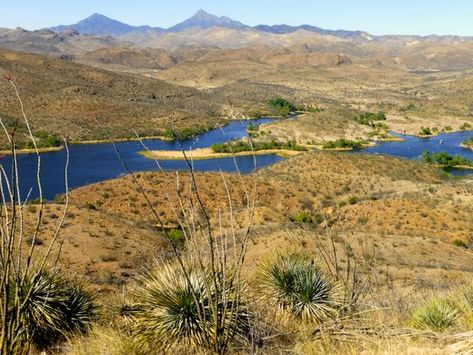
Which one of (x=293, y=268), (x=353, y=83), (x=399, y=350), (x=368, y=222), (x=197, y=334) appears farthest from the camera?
(x=353, y=83)

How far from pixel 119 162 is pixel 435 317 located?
7098cm

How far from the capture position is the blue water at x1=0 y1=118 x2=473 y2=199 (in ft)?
205

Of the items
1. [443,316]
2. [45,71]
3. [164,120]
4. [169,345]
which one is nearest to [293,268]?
[443,316]

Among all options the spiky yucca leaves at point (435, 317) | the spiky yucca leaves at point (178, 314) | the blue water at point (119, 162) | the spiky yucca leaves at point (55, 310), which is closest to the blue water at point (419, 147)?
the blue water at point (119, 162)

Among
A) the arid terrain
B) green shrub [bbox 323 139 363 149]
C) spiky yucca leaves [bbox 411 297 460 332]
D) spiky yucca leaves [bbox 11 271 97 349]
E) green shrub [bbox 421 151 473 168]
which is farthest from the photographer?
green shrub [bbox 323 139 363 149]

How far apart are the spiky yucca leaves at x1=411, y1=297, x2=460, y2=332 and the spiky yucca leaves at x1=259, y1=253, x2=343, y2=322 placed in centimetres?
135

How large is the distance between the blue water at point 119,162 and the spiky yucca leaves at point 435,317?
46.2 meters

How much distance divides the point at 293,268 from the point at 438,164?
68135mm

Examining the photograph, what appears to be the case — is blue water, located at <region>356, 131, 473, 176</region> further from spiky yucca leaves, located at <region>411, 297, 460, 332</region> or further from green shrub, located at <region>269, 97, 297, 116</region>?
spiky yucca leaves, located at <region>411, 297, 460, 332</region>

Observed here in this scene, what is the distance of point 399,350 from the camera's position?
5.32m

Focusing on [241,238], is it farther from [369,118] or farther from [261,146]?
[369,118]

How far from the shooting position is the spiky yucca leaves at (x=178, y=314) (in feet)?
20.8

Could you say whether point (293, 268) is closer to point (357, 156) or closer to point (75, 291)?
point (75, 291)

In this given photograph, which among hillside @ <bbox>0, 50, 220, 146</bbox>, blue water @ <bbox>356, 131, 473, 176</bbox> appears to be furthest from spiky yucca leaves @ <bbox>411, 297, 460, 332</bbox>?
blue water @ <bbox>356, 131, 473, 176</bbox>
